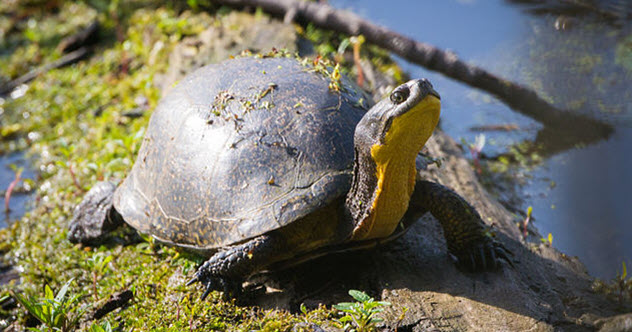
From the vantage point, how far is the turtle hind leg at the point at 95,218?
418cm

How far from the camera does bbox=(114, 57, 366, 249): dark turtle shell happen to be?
313 cm

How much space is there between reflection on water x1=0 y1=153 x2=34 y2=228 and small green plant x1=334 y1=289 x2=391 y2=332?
3.44 m

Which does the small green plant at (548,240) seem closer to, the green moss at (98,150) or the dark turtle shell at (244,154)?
the dark turtle shell at (244,154)

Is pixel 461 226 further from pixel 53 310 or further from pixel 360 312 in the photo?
pixel 53 310

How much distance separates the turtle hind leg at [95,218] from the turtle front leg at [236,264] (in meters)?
1.18

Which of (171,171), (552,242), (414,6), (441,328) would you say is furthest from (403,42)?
(441,328)

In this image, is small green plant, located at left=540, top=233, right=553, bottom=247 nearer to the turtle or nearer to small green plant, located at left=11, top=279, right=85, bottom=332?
the turtle

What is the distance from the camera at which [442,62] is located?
19.5 ft

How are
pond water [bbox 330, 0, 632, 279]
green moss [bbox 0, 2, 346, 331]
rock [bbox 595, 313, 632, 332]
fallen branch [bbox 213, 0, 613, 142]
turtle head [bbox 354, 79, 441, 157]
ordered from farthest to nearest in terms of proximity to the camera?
fallen branch [bbox 213, 0, 613, 142] → pond water [bbox 330, 0, 632, 279] → green moss [bbox 0, 2, 346, 331] → turtle head [bbox 354, 79, 441, 157] → rock [bbox 595, 313, 632, 332]

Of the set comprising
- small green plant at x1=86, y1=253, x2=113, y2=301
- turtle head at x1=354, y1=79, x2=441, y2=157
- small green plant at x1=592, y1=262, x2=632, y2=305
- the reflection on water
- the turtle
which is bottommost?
the reflection on water

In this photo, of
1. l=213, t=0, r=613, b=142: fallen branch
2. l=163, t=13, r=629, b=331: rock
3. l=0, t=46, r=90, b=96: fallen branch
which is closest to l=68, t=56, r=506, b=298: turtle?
l=163, t=13, r=629, b=331: rock

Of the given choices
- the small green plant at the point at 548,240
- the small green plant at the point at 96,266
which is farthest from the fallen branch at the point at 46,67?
the small green plant at the point at 548,240

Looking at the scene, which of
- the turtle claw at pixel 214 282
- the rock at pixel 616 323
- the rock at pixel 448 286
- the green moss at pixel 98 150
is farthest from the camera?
the green moss at pixel 98 150

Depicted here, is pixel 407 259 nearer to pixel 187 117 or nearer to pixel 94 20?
pixel 187 117
